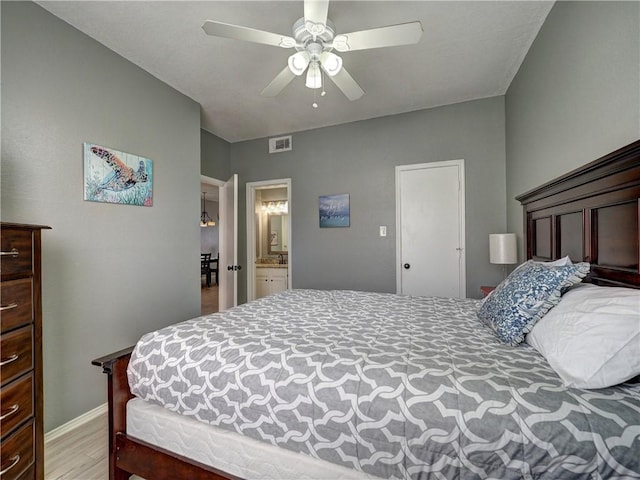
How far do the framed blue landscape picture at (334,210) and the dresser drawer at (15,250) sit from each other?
9.27 feet

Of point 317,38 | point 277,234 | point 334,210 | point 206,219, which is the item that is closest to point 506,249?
point 334,210

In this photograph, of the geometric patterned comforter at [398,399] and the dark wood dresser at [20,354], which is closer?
the geometric patterned comforter at [398,399]

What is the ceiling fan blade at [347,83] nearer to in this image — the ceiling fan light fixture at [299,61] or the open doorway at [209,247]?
the ceiling fan light fixture at [299,61]

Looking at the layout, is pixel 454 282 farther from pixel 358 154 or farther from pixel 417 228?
pixel 358 154

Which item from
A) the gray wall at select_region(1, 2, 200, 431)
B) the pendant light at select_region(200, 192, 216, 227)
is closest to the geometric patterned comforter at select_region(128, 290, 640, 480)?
the gray wall at select_region(1, 2, 200, 431)

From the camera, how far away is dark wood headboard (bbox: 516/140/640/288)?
1.07m

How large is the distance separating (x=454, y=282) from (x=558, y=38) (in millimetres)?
2219

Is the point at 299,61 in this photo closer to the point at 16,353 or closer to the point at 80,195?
the point at 80,195

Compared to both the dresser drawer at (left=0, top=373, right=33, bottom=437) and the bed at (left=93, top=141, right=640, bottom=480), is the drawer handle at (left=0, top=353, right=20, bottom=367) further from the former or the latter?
the bed at (left=93, top=141, right=640, bottom=480)

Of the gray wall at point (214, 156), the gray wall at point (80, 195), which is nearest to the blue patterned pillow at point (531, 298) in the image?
the gray wall at point (80, 195)

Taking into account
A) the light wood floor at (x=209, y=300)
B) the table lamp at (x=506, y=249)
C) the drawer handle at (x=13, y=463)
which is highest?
the table lamp at (x=506, y=249)

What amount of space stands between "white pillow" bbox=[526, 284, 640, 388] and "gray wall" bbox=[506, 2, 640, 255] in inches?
28.9

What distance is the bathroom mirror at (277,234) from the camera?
5.68m

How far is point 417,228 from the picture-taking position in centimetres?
328
